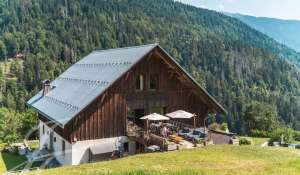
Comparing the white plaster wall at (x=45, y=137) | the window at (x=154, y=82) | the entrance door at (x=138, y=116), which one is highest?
the window at (x=154, y=82)

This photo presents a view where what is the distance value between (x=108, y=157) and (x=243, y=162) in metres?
10.8

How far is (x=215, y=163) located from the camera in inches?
693

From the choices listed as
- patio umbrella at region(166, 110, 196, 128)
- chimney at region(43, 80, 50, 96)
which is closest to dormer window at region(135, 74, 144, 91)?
patio umbrella at region(166, 110, 196, 128)

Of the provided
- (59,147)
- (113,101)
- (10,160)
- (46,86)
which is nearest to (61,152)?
(59,147)

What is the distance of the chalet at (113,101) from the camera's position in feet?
81.5

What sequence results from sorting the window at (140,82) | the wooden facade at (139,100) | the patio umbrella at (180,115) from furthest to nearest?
the window at (140,82) → the patio umbrella at (180,115) → the wooden facade at (139,100)

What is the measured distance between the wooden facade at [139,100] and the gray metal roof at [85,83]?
0.53 metres

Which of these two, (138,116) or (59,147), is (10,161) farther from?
(138,116)

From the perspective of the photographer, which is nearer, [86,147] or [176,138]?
[176,138]

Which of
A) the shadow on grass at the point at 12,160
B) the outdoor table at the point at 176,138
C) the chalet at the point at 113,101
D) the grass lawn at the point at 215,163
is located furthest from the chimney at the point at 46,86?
the grass lawn at the point at 215,163

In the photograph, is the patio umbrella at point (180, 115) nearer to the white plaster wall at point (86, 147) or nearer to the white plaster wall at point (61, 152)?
the white plaster wall at point (86, 147)

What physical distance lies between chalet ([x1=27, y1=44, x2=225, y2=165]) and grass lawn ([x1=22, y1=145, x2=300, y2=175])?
590 centimetres

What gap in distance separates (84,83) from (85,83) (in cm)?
20

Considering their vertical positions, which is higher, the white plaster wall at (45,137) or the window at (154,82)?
the window at (154,82)
